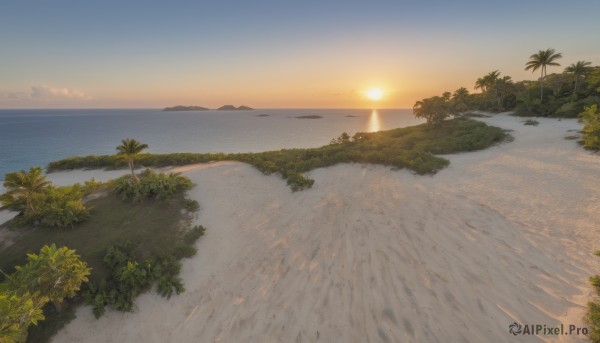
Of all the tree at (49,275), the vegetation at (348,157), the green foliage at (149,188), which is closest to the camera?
the tree at (49,275)

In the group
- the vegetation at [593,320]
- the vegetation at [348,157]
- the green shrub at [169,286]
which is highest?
the vegetation at [348,157]

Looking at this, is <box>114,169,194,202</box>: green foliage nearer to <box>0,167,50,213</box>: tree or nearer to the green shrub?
<box>0,167,50,213</box>: tree

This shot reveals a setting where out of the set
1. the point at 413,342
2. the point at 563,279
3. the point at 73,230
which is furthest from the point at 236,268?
the point at 563,279

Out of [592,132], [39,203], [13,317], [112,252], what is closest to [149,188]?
[39,203]

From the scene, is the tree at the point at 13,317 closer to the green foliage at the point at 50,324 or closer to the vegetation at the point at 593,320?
the green foliage at the point at 50,324

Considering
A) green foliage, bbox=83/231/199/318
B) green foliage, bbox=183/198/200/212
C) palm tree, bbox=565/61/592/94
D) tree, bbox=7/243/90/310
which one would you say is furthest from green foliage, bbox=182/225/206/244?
palm tree, bbox=565/61/592/94

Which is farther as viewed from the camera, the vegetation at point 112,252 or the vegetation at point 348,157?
the vegetation at point 348,157

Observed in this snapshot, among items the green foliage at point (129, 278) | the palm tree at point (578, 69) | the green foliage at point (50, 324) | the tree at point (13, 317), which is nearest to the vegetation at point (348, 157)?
the green foliage at point (129, 278)
